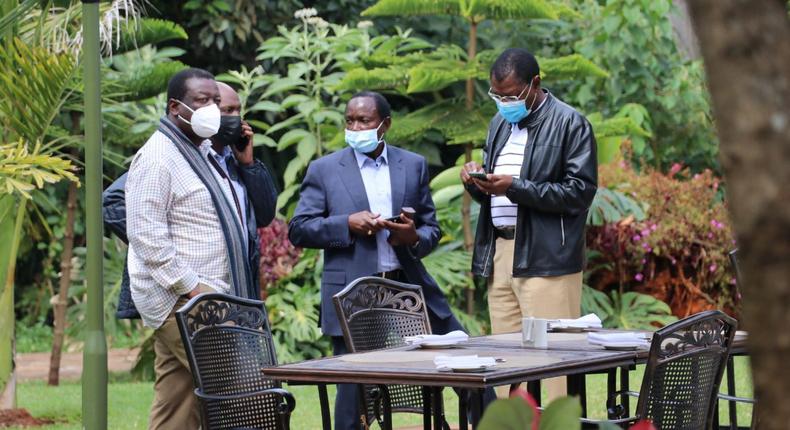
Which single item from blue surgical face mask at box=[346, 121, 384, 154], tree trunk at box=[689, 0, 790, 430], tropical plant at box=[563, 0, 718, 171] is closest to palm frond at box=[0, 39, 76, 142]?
blue surgical face mask at box=[346, 121, 384, 154]

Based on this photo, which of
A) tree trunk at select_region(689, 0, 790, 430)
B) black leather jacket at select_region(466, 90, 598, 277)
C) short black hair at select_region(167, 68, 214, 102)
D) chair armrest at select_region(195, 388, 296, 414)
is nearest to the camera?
tree trunk at select_region(689, 0, 790, 430)

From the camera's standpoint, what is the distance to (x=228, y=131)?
576cm

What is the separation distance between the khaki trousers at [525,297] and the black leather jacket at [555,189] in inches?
2.4

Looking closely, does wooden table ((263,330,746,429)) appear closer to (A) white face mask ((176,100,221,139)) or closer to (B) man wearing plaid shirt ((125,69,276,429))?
(B) man wearing plaid shirt ((125,69,276,429))

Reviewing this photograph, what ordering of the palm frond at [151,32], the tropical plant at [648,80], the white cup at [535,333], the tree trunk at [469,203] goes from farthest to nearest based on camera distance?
the tropical plant at [648,80] → the tree trunk at [469,203] → the palm frond at [151,32] → the white cup at [535,333]

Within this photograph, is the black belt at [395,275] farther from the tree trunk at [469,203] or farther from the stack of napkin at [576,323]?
the tree trunk at [469,203]

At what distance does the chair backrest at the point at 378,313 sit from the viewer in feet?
16.8

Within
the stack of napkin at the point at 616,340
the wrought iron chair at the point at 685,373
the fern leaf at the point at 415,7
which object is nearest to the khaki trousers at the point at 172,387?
the stack of napkin at the point at 616,340

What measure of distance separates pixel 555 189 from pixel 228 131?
1.59 m

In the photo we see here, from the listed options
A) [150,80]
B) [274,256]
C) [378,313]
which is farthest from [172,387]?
[274,256]

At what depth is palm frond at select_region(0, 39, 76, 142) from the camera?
23.2ft

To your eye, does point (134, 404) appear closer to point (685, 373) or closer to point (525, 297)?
point (525, 297)

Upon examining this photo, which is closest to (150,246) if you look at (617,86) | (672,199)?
(672,199)

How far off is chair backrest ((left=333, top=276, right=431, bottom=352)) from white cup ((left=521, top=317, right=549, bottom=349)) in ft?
2.41
